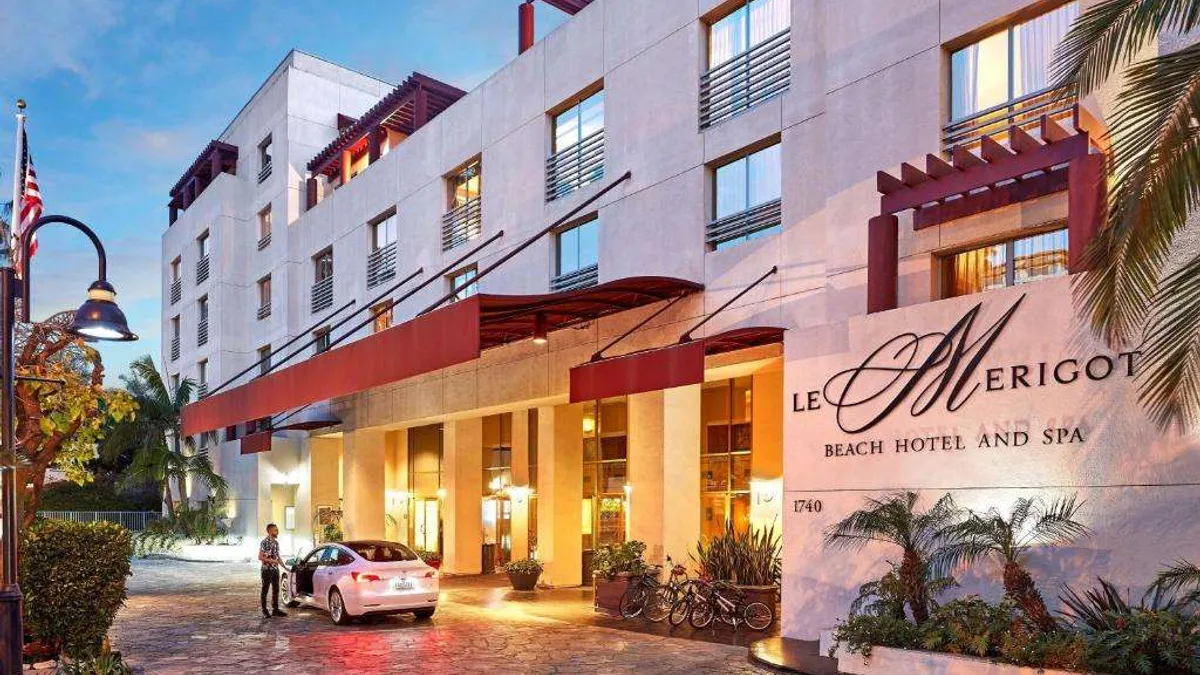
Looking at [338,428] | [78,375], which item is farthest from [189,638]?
[338,428]

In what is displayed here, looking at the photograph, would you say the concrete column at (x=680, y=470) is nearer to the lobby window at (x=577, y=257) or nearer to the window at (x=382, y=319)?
the lobby window at (x=577, y=257)

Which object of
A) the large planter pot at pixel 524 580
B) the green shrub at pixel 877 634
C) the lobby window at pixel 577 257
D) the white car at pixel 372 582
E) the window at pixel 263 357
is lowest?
the large planter pot at pixel 524 580

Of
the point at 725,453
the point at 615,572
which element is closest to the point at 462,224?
the point at 725,453

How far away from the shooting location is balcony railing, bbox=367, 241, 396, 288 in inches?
1166

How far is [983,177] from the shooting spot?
13.4 meters

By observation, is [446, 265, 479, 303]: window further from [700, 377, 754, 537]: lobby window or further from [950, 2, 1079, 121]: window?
[950, 2, 1079, 121]: window

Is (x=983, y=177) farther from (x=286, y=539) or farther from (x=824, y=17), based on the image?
(x=286, y=539)

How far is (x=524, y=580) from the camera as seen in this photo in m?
23.3

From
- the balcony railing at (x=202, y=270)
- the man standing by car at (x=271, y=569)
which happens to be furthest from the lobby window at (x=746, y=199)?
the balcony railing at (x=202, y=270)

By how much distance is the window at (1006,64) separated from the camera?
13773mm

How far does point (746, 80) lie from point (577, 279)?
19.2 feet

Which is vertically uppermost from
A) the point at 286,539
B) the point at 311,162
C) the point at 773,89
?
the point at 311,162

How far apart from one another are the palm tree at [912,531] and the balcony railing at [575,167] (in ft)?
33.7

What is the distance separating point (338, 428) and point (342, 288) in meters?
4.72
